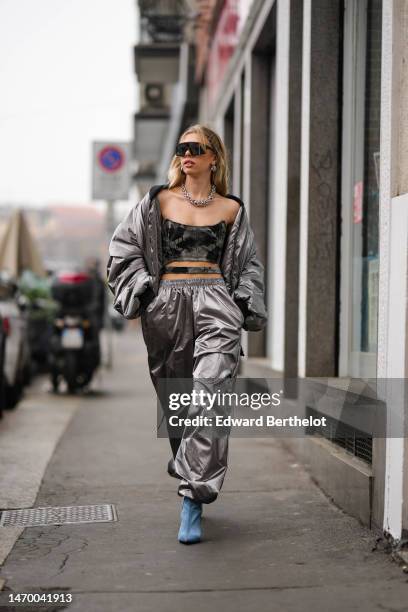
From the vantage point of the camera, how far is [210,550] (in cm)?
416

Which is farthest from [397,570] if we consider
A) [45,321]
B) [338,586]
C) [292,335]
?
[45,321]

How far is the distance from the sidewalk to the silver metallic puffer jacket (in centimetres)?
107

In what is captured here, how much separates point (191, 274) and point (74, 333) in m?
7.06

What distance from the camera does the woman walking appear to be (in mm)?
4461

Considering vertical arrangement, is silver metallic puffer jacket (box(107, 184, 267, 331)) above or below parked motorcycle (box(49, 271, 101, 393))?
above

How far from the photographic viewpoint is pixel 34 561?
13.2 feet

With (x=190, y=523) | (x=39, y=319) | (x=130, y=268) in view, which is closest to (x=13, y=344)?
(x=39, y=319)

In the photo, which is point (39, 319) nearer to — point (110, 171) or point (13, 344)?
point (110, 171)

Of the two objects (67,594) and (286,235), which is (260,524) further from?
(286,235)

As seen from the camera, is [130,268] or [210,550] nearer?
[210,550]

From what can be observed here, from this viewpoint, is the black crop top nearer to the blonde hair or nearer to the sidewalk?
the blonde hair

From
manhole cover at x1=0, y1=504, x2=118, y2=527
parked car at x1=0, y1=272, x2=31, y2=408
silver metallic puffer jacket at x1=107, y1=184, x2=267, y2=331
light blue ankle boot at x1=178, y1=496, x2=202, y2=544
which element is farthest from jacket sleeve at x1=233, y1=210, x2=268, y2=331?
parked car at x1=0, y1=272, x2=31, y2=408

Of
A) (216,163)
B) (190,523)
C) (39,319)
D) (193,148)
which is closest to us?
(190,523)

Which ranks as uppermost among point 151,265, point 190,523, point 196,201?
point 196,201
